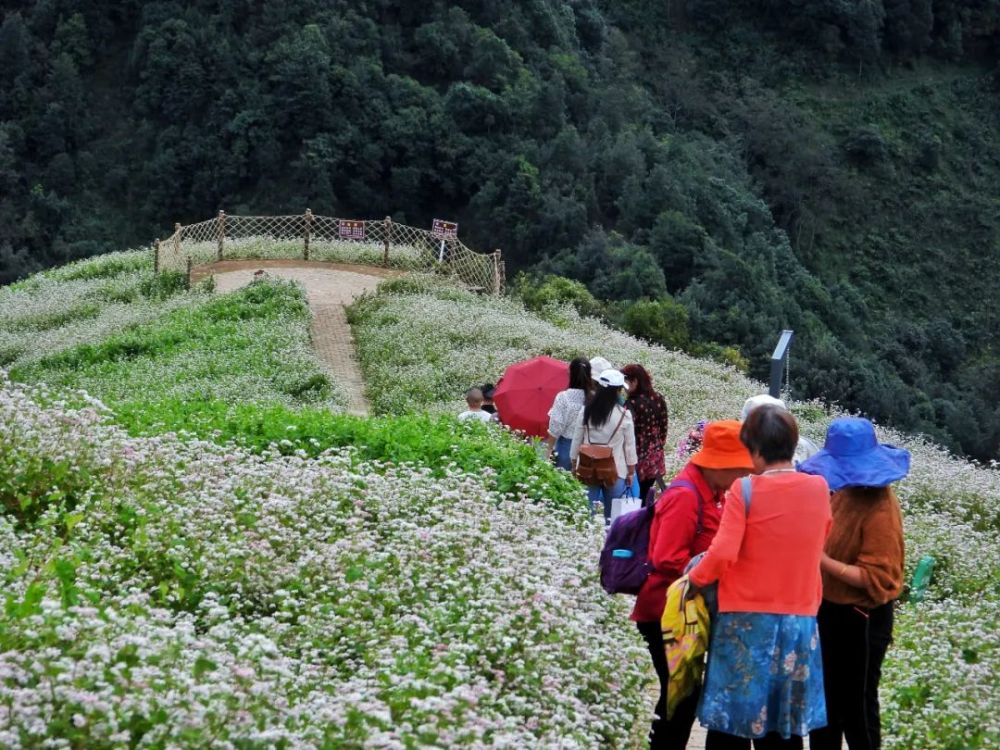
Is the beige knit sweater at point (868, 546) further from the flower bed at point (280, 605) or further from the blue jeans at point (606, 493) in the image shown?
the blue jeans at point (606, 493)

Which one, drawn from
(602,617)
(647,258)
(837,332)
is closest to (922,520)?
(602,617)

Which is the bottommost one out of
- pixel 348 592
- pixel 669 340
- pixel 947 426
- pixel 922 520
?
pixel 947 426

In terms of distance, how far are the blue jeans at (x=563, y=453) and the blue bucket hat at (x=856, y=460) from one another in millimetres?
3960

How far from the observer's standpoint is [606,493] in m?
9.48

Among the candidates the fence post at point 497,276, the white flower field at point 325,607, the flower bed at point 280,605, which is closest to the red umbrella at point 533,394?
the white flower field at point 325,607

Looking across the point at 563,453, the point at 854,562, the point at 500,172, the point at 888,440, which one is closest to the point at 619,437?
the point at 563,453

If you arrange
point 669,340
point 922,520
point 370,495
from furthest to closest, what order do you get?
point 669,340, point 922,520, point 370,495

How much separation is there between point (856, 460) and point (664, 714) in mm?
1311

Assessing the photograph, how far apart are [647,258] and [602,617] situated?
25723 millimetres

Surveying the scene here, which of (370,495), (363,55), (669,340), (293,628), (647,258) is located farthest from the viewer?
(363,55)

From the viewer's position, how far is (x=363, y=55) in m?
39.3

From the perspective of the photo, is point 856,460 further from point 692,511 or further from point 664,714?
A: point 664,714

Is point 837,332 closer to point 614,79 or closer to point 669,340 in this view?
point 614,79

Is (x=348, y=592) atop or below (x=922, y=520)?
atop
